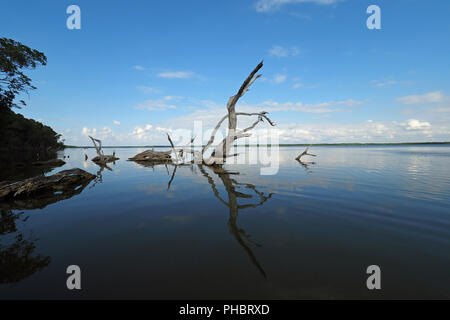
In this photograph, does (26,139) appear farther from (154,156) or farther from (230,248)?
(230,248)

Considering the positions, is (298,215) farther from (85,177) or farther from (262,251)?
(85,177)

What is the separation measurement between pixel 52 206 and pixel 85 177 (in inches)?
220

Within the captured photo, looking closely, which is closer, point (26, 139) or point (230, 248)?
point (230, 248)

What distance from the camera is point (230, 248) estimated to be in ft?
A: 11.8

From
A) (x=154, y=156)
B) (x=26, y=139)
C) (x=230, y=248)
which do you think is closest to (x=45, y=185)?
(x=230, y=248)

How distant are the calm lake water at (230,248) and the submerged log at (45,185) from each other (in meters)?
1.67

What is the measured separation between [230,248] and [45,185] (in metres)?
10.0

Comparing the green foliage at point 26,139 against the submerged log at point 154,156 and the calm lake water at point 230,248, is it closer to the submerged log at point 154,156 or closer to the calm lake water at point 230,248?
the submerged log at point 154,156

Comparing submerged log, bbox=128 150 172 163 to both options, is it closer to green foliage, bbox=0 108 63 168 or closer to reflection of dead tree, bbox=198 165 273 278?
reflection of dead tree, bbox=198 165 273 278

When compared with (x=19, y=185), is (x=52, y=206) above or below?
below

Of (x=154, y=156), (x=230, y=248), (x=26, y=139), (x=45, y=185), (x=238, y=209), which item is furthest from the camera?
(x=26, y=139)

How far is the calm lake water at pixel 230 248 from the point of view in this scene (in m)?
2.60
